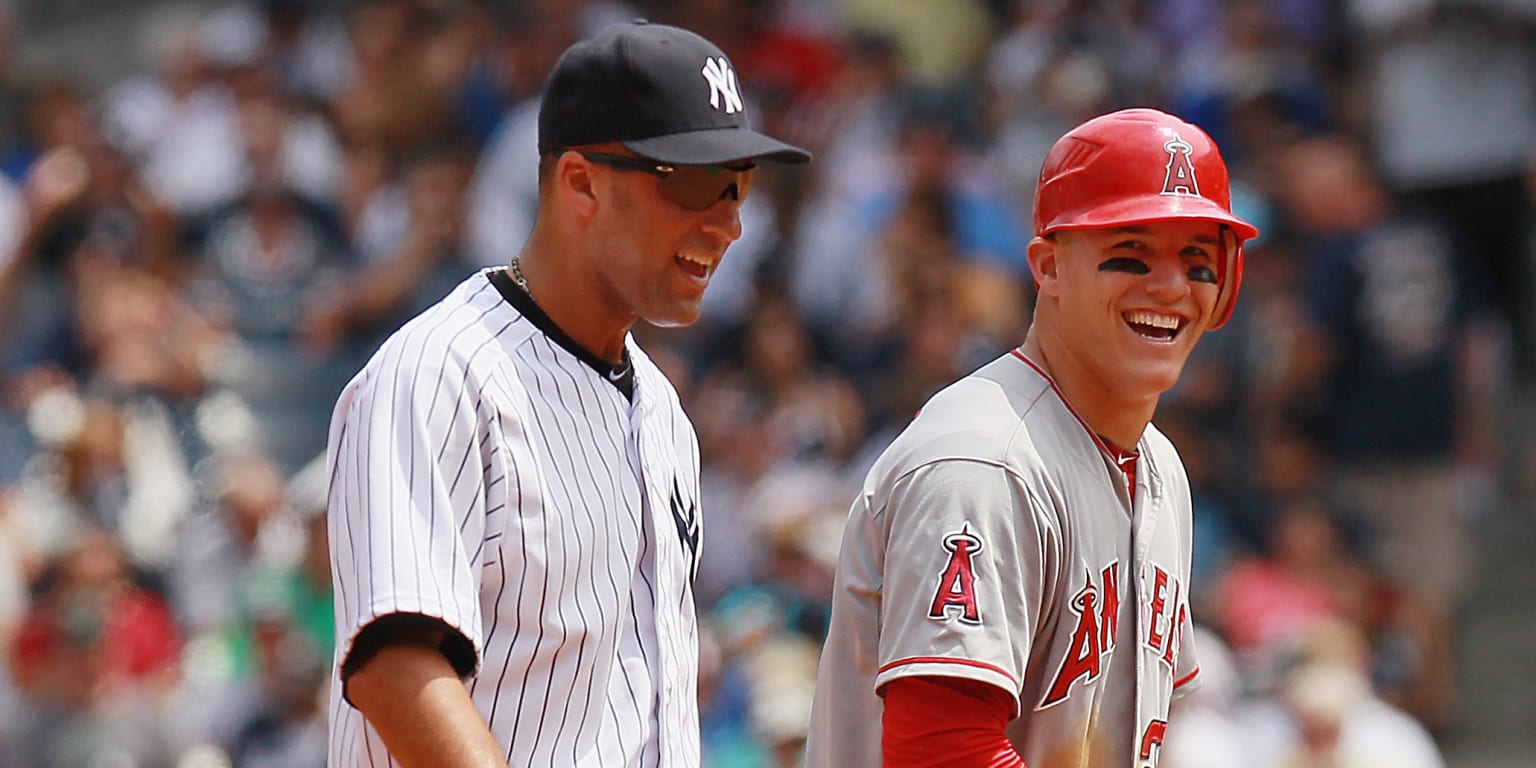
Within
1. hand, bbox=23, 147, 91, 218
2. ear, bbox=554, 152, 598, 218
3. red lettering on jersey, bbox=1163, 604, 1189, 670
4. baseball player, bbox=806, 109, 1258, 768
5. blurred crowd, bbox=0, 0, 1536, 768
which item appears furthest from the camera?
hand, bbox=23, 147, 91, 218

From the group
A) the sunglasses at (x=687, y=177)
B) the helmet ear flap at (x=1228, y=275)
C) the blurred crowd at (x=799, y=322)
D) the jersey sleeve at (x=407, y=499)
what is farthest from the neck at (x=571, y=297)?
the blurred crowd at (x=799, y=322)

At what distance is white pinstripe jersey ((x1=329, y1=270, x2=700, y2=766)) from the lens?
2592 millimetres

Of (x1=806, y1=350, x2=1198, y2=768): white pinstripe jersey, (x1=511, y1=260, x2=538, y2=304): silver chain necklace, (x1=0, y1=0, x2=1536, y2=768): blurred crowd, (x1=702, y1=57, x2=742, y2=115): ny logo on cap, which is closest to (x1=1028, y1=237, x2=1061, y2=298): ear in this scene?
(x1=806, y1=350, x2=1198, y2=768): white pinstripe jersey

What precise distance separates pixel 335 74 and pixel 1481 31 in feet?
20.1

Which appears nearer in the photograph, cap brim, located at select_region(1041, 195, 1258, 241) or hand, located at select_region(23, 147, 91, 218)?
cap brim, located at select_region(1041, 195, 1258, 241)

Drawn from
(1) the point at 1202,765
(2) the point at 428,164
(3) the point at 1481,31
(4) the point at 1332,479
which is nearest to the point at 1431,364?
(4) the point at 1332,479

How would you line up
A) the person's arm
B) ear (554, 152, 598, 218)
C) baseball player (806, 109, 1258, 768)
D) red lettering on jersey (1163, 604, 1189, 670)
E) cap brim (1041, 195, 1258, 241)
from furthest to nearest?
red lettering on jersey (1163, 604, 1189, 670) → ear (554, 152, 598, 218) → cap brim (1041, 195, 1258, 241) → baseball player (806, 109, 1258, 768) → the person's arm

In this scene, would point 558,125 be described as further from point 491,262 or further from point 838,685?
point 491,262

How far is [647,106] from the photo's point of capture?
2834 mm

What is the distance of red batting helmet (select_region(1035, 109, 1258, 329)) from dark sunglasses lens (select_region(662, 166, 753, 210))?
1.43 ft

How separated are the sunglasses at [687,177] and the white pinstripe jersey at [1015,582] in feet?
1.37

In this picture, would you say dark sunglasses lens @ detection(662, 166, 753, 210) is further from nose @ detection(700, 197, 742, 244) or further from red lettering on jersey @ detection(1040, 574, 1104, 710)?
red lettering on jersey @ detection(1040, 574, 1104, 710)

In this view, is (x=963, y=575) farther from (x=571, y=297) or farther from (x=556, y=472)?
(x=571, y=297)

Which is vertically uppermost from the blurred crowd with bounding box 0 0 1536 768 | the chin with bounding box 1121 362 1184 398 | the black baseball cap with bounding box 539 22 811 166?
the black baseball cap with bounding box 539 22 811 166
